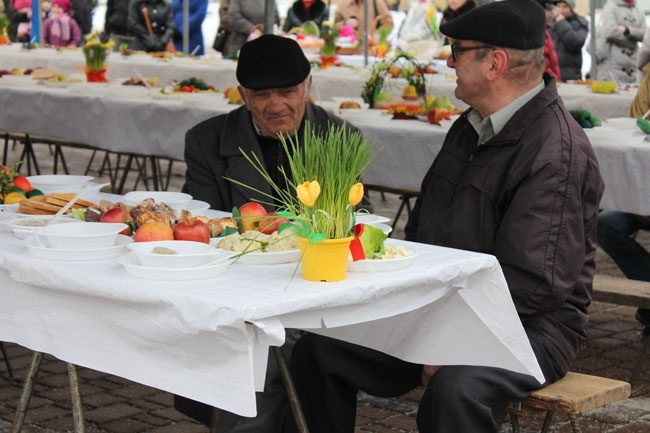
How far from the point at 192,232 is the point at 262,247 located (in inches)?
8.7

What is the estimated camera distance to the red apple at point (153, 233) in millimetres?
2996

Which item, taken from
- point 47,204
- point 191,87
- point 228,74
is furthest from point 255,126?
point 228,74

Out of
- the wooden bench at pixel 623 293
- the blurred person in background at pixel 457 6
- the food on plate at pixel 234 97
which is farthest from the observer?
the blurred person in background at pixel 457 6

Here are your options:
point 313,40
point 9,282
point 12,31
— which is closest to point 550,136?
point 9,282

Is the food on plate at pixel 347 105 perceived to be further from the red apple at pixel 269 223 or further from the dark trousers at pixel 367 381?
the red apple at pixel 269 223

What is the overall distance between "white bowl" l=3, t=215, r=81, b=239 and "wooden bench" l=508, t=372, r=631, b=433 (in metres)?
1.45

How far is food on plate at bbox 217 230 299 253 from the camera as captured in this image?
2.94 meters

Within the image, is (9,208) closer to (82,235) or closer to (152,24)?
(82,235)

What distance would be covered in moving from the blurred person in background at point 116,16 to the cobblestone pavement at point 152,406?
10.2 m

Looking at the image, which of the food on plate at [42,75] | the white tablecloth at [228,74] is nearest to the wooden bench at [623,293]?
the white tablecloth at [228,74]

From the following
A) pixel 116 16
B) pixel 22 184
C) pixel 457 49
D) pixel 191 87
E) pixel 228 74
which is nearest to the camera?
pixel 457 49

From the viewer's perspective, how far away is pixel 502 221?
3.39m

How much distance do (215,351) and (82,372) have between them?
2633 mm

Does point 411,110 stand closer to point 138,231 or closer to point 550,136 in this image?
point 550,136
